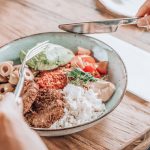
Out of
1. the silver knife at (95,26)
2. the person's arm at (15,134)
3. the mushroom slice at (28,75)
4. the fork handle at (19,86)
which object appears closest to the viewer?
the person's arm at (15,134)

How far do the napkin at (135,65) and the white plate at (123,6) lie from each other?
180 mm

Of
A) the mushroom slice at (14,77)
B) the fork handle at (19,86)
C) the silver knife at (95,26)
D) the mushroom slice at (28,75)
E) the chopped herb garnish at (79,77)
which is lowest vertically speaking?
the mushroom slice at (14,77)

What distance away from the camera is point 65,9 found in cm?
186

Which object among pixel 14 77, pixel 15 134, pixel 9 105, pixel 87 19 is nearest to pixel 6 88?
pixel 14 77

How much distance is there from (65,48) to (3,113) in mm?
658

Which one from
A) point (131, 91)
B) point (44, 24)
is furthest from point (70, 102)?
point (44, 24)

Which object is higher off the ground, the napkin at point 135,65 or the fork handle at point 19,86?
the napkin at point 135,65

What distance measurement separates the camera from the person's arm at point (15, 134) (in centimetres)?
84

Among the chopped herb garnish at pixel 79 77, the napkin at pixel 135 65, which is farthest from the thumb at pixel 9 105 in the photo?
the napkin at pixel 135 65

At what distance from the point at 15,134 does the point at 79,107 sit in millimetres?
397

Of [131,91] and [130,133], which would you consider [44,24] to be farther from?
[130,133]

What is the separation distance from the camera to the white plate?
179 cm

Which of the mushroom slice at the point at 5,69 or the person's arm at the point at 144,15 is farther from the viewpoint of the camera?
the person's arm at the point at 144,15

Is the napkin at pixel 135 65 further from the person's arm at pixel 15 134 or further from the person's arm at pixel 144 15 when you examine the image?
the person's arm at pixel 15 134
